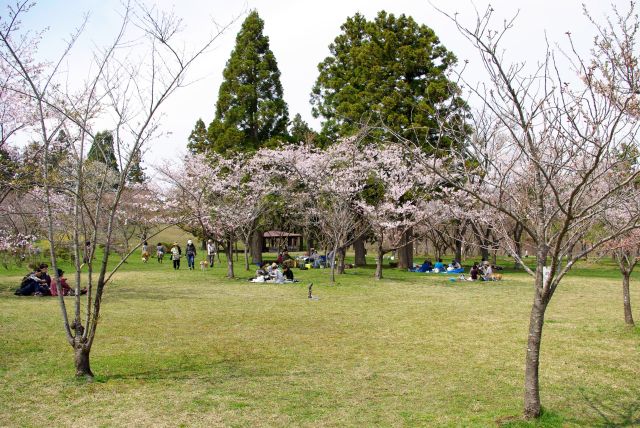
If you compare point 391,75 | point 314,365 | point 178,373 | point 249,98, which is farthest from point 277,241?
point 178,373

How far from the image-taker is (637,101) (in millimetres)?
4352

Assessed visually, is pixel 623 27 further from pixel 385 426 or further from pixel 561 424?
pixel 385 426

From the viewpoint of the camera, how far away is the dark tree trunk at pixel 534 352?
5090mm

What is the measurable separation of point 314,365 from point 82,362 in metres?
3.01

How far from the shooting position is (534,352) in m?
5.19

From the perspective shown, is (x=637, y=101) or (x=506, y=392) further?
(x=506, y=392)

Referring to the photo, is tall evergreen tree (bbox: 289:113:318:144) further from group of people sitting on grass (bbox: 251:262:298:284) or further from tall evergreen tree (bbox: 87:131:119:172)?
tall evergreen tree (bbox: 87:131:119:172)

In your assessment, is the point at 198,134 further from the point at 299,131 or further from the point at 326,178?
the point at 326,178

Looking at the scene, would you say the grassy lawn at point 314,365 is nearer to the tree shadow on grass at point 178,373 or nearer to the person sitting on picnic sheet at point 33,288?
the tree shadow on grass at point 178,373

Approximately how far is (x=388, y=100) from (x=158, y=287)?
14682 millimetres

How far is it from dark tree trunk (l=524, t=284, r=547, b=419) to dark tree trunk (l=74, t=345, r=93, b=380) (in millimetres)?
5039

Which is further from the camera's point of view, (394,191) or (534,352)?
(394,191)

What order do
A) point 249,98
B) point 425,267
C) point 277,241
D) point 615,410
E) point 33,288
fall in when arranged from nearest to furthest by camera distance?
point 615,410
point 33,288
point 425,267
point 249,98
point 277,241

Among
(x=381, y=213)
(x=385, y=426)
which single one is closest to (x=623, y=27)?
(x=385, y=426)
